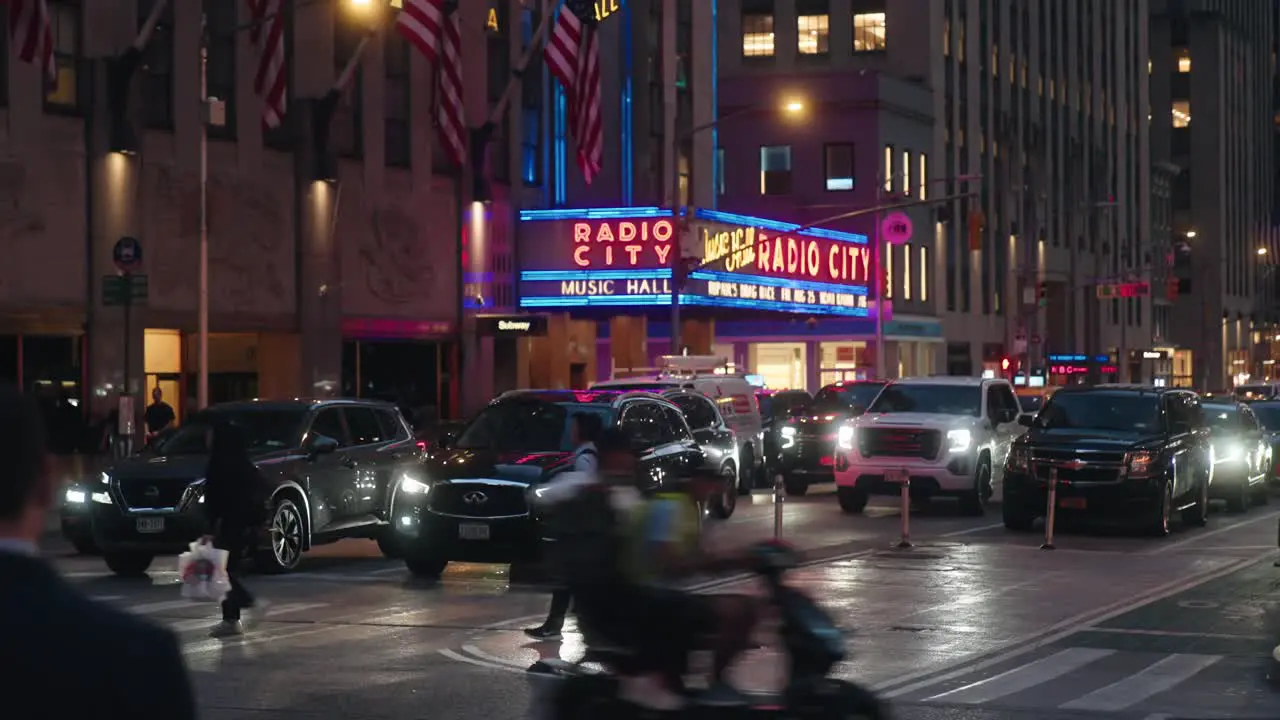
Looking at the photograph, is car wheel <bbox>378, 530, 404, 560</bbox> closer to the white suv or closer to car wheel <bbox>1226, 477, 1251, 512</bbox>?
the white suv

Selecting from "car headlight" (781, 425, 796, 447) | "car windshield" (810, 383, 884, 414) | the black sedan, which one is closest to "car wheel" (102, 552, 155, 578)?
"car headlight" (781, 425, 796, 447)

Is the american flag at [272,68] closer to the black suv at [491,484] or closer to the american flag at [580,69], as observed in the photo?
the american flag at [580,69]

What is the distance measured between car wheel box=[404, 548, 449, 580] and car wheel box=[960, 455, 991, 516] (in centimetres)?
1165

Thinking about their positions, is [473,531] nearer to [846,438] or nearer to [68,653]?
[846,438]

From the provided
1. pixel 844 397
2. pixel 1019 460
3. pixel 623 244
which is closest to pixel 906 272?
pixel 623 244

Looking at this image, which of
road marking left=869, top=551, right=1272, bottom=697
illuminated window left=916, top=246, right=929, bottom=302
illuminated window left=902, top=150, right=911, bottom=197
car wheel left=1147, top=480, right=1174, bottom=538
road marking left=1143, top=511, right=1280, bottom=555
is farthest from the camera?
illuminated window left=916, top=246, right=929, bottom=302

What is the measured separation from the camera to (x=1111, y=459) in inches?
1022

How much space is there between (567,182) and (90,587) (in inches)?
1381

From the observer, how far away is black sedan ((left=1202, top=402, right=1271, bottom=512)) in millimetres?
31406

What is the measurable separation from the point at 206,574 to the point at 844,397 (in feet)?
69.8

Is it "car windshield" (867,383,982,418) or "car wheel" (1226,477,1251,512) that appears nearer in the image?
"car windshield" (867,383,982,418)

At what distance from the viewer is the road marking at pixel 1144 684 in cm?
1220

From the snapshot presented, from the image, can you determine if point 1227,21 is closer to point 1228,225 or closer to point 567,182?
point 1228,225

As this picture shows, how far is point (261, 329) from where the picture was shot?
41.2 meters
